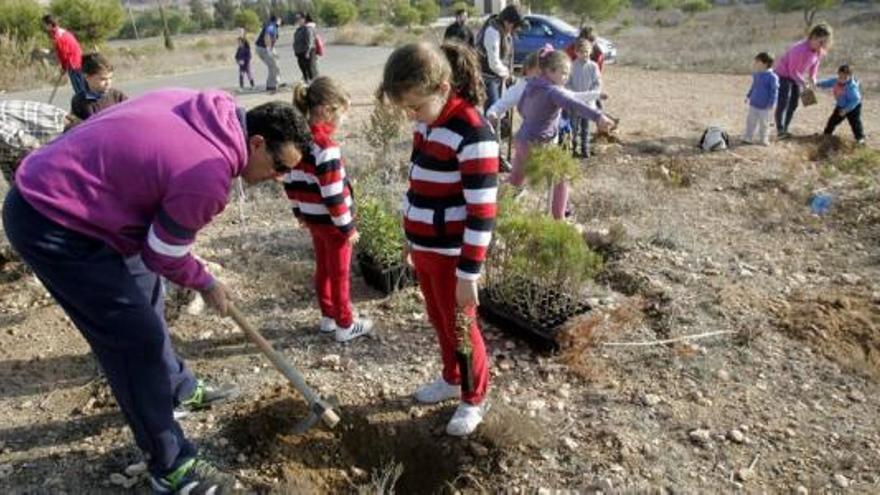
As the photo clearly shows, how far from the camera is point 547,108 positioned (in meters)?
4.84

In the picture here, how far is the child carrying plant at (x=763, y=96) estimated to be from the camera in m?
7.71

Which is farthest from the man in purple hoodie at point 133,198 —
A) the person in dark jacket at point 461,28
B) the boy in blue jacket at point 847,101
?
the boy in blue jacket at point 847,101

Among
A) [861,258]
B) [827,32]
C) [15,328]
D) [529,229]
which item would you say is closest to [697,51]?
[827,32]

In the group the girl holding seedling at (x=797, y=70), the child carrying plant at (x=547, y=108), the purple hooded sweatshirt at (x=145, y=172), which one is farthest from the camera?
the girl holding seedling at (x=797, y=70)

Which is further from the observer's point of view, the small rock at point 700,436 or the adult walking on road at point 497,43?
the adult walking on road at point 497,43

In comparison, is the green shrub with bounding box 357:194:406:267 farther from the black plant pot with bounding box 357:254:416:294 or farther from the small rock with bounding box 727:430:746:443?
the small rock with bounding box 727:430:746:443

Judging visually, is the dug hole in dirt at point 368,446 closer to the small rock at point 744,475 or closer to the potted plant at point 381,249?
the small rock at point 744,475

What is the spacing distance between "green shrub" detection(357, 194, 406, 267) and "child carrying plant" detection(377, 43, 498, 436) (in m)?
1.24

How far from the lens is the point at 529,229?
3389 millimetres

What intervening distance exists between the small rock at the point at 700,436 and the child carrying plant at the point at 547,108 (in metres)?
2.31

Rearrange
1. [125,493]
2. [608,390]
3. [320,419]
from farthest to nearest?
[608,390] → [320,419] → [125,493]

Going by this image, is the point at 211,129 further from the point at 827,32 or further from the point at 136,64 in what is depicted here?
the point at 136,64

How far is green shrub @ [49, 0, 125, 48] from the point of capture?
22.7 metres

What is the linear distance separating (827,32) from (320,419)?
7905mm
